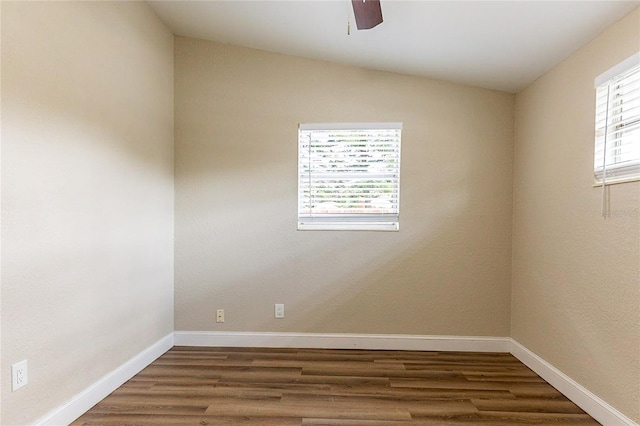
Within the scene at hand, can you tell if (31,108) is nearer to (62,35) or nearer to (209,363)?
(62,35)

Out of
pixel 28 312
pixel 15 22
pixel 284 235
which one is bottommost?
pixel 28 312

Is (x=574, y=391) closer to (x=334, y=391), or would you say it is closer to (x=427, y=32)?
(x=334, y=391)

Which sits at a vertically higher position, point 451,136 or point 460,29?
point 460,29

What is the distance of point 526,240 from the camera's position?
311 centimetres

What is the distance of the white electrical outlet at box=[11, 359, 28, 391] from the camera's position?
181 centimetres

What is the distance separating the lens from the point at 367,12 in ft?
6.48

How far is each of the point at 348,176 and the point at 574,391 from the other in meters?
2.20

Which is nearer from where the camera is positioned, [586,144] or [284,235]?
[586,144]

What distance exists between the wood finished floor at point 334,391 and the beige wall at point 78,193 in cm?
36

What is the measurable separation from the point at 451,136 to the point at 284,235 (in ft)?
5.52

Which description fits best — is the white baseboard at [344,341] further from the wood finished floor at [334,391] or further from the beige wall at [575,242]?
the beige wall at [575,242]

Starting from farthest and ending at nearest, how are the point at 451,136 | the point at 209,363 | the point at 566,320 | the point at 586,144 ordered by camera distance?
1. the point at 451,136
2. the point at 209,363
3. the point at 566,320
4. the point at 586,144

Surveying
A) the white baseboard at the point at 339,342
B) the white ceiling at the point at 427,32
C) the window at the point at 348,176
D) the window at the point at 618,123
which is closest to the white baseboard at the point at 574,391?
the white baseboard at the point at 339,342

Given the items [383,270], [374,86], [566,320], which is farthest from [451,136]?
[566,320]
